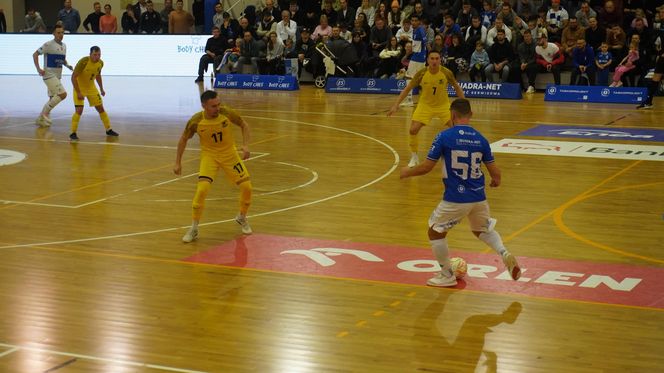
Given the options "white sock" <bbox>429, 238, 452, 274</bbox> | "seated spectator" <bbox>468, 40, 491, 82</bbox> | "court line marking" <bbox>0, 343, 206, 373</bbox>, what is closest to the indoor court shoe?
"white sock" <bbox>429, 238, 452, 274</bbox>

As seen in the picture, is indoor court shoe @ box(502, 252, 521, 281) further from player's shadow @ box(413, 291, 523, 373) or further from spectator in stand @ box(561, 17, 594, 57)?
spectator in stand @ box(561, 17, 594, 57)

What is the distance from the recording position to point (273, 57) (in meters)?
33.7

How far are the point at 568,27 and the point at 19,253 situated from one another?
2159cm

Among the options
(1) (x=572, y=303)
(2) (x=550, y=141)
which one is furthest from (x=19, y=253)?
(2) (x=550, y=141)

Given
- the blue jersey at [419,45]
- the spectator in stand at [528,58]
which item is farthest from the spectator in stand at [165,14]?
the spectator in stand at [528,58]

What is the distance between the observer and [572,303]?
956 cm

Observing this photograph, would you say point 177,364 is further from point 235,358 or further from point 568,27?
point 568,27

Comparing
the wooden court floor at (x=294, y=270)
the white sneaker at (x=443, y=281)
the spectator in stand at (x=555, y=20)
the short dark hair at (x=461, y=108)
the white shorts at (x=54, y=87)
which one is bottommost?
the wooden court floor at (x=294, y=270)

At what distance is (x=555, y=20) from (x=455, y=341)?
24057 millimetres

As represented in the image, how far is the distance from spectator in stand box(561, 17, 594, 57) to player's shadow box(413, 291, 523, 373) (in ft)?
69.7

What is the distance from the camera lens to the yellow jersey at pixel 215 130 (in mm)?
12242

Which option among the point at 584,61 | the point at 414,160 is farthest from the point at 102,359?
the point at 584,61

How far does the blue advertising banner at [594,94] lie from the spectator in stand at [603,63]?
92 cm

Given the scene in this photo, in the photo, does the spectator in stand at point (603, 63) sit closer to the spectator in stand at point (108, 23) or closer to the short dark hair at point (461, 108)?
the spectator in stand at point (108, 23)
